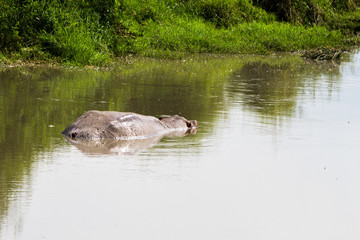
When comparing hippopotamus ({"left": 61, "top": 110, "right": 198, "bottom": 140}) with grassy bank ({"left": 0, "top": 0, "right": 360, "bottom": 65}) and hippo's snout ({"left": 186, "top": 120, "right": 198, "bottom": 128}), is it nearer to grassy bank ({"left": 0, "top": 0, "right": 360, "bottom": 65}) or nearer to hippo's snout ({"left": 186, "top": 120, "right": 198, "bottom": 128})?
hippo's snout ({"left": 186, "top": 120, "right": 198, "bottom": 128})

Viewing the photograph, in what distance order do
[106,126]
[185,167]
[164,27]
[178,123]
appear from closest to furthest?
[185,167] → [106,126] → [178,123] → [164,27]

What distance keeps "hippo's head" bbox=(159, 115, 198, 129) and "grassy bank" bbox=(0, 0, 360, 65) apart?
6.86 metres

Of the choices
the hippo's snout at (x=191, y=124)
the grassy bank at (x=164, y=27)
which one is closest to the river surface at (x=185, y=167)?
the hippo's snout at (x=191, y=124)

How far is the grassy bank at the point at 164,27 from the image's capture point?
16844 mm

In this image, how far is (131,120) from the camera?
9320 mm

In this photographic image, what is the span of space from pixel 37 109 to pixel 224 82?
5851 mm

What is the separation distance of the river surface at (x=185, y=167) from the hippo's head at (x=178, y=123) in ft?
0.41

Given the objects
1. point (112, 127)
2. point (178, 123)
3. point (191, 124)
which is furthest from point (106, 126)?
point (191, 124)

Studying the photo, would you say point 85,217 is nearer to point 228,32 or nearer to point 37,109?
point 37,109

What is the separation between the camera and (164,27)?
75.0ft

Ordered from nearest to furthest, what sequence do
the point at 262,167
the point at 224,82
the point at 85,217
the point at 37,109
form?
the point at 85,217
the point at 262,167
the point at 37,109
the point at 224,82

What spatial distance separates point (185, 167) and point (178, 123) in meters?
2.32

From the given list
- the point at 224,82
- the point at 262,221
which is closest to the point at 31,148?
the point at 262,221

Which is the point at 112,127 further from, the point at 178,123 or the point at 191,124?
the point at 191,124
